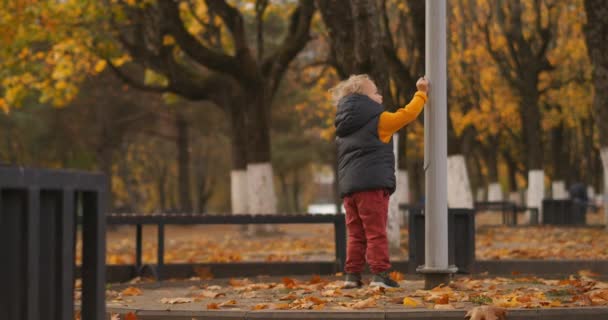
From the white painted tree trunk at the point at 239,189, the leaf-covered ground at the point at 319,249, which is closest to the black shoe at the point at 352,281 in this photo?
the leaf-covered ground at the point at 319,249

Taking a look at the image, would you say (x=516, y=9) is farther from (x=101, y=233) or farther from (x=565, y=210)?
(x=101, y=233)

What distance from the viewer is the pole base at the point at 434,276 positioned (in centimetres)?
1016

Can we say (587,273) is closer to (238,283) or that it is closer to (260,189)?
(238,283)

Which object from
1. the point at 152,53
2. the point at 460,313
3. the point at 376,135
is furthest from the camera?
the point at 152,53

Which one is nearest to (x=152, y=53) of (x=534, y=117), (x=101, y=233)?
(x=534, y=117)

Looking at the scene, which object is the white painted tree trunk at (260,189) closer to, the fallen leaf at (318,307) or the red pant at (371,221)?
the red pant at (371,221)

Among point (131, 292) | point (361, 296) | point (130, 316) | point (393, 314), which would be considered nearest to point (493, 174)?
point (131, 292)

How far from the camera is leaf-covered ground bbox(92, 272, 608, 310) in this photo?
8844 mm

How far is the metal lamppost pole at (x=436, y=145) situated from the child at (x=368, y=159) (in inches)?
10.7

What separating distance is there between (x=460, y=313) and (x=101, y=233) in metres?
3.13

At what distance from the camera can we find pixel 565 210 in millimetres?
33906

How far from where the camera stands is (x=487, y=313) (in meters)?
7.80

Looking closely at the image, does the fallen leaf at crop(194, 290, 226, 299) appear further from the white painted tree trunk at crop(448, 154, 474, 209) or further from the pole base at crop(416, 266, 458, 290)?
the white painted tree trunk at crop(448, 154, 474, 209)

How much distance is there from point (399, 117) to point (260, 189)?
16866mm
